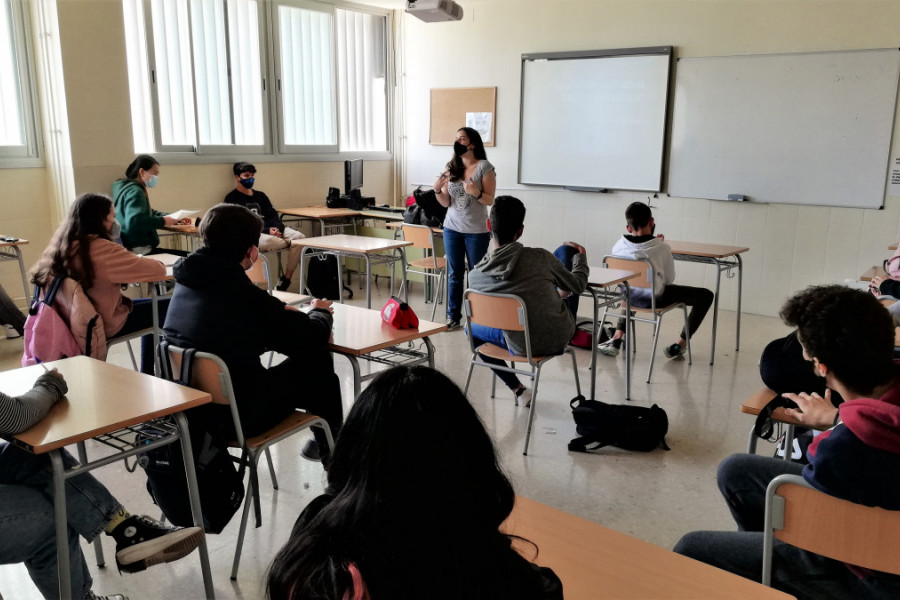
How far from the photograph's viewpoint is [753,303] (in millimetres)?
6156

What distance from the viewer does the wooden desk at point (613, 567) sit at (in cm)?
118

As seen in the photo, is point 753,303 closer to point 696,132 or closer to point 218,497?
point 696,132

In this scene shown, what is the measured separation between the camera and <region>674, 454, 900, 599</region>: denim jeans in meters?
1.56

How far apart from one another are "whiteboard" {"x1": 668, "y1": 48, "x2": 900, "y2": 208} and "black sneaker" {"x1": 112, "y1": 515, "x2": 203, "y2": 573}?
5293 millimetres

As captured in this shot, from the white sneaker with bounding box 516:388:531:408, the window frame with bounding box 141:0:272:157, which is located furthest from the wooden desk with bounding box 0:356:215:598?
the window frame with bounding box 141:0:272:157

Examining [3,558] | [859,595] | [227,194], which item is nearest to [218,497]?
[3,558]

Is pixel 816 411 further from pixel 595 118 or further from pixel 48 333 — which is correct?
pixel 595 118

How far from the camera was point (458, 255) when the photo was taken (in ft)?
18.1

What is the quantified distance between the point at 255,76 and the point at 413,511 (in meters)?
6.85

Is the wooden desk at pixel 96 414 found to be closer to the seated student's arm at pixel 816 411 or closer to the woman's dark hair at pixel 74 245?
the woman's dark hair at pixel 74 245

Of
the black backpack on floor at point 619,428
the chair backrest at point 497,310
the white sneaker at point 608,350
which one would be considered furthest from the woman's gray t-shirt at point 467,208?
the black backpack on floor at point 619,428

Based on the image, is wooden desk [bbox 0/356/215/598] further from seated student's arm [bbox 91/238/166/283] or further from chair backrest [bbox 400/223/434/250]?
chair backrest [bbox 400/223/434/250]

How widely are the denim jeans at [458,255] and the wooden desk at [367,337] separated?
2.21 metres

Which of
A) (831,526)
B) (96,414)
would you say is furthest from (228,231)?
(831,526)
